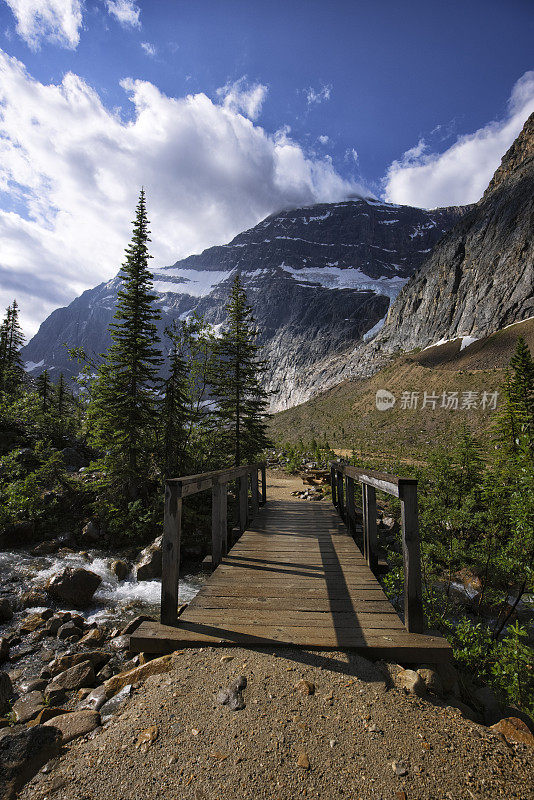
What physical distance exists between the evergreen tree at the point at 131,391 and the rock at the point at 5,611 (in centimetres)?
502

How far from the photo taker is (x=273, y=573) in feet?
15.1

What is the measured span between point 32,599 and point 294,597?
486 centimetres

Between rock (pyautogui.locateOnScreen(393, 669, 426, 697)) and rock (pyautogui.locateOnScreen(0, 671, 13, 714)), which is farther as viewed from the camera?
rock (pyautogui.locateOnScreen(0, 671, 13, 714))

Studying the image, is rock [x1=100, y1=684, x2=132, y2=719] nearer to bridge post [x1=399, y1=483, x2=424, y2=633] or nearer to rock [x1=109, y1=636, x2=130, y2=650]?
rock [x1=109, y1=636, x2=130, y2=650]

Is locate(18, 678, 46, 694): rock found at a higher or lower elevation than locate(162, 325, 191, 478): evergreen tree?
lower

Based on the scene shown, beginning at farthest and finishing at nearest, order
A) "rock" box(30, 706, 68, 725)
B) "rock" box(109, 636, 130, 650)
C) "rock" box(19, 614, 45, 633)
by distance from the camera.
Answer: "rock" box(19, 614, 45, 633) → "rock" box(109, 636, 130, 650) → "rock" box(30, 706, 68, 725)

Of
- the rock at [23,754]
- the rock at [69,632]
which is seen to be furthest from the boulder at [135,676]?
the rock at [69,632]

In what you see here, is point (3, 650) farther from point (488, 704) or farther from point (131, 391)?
point (131, 391)

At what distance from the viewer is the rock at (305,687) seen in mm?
2434

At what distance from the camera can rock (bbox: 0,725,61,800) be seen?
6.00 ft

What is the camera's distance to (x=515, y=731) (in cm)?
222

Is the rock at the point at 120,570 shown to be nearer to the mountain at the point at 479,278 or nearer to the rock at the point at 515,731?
the rock at the point at 515,731

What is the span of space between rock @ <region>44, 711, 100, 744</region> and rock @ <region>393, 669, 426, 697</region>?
7.34 ft

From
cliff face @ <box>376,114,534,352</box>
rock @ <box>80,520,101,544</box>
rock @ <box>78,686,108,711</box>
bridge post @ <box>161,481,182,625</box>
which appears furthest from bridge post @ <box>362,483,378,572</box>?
cliff face @ <box>376,114,534,352</box>
